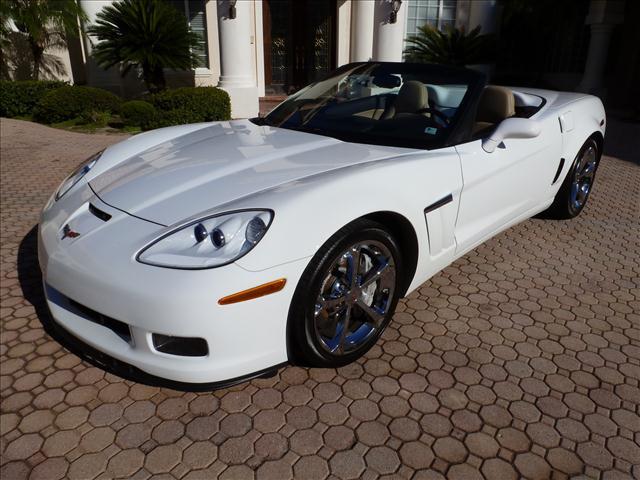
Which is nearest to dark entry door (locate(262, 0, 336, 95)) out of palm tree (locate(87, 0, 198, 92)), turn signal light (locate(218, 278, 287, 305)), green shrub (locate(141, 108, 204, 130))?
palm tree (locate(87, 0, 198, 92))

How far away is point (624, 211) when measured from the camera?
18.0 feet

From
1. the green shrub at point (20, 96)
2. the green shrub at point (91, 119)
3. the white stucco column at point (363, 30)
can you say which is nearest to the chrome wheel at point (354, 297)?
the green shrub at point (91, 119)

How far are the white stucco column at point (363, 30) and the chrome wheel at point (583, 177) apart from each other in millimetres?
10404

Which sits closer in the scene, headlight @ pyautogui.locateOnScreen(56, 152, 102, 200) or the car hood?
the car hood

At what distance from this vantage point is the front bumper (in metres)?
2.07

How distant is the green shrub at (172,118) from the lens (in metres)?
9.94

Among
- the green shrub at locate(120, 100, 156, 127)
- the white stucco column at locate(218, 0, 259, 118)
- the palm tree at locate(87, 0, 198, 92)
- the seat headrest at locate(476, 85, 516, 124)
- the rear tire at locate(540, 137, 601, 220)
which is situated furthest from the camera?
the white stucco column at locate(218, 0, 259, 118)

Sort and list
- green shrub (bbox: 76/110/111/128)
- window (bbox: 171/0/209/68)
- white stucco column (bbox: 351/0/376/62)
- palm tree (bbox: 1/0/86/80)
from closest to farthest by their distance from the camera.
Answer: green shrub (bbox: 76/110/111/128) < palm tree (bbox: 1/0/86/80) < window (bbox: 171/0/209/68) < white stucco column (bbox: 351/0/376/62)

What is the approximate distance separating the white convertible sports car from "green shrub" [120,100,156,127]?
6.90 m

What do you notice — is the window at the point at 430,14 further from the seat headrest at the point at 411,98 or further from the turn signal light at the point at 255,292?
the turn signal light at the point at 255,292

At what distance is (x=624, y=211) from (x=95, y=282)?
5318 millimetres

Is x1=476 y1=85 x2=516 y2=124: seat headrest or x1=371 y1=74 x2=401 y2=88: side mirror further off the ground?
x1=371 y1=74 x2=401 y2=88: side mirror

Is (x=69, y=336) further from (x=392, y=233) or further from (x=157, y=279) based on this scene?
(x=392, y=233)

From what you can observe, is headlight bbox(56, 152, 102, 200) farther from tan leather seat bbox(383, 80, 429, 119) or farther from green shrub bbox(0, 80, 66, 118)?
green shrub bbox(0, 80, 66, 118)
